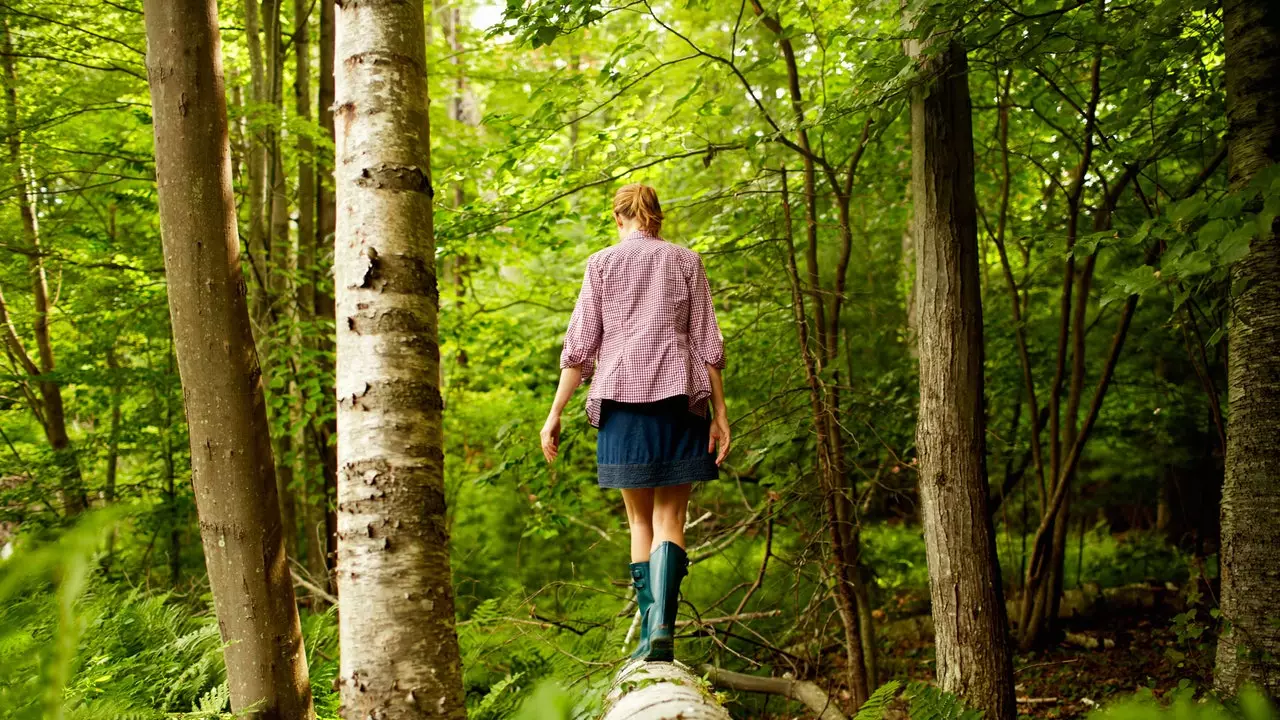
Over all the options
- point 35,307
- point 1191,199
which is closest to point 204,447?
point 1191,199

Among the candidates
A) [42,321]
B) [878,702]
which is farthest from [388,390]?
[42,321]

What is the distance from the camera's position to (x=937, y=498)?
3.71 metres

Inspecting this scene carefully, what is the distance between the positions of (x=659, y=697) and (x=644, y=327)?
1.63m

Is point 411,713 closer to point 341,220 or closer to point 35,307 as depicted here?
point 341,220

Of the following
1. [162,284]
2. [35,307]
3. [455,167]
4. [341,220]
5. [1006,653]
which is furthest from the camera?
[35,307]

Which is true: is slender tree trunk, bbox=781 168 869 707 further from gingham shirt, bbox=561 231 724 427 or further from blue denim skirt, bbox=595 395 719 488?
blue denim skirt, bbox=595 395 719 488

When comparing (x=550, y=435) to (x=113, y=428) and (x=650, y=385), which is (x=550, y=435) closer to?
(x=650, y=385)

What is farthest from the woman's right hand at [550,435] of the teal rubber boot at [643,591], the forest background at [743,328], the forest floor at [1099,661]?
the forest floor at [1099,661]

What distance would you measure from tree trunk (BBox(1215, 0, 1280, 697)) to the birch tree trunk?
11.5 feet

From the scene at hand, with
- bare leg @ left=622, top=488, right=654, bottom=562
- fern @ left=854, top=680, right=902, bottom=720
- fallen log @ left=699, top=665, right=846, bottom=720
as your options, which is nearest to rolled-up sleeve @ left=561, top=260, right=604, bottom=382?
bare leg @ left=622, top=488, right=654, bottom=562

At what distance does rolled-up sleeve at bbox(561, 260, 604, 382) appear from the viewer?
3.73 metres

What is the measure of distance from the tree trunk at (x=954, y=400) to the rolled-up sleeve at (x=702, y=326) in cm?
104

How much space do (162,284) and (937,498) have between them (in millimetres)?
6313

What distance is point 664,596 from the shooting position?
343cm
